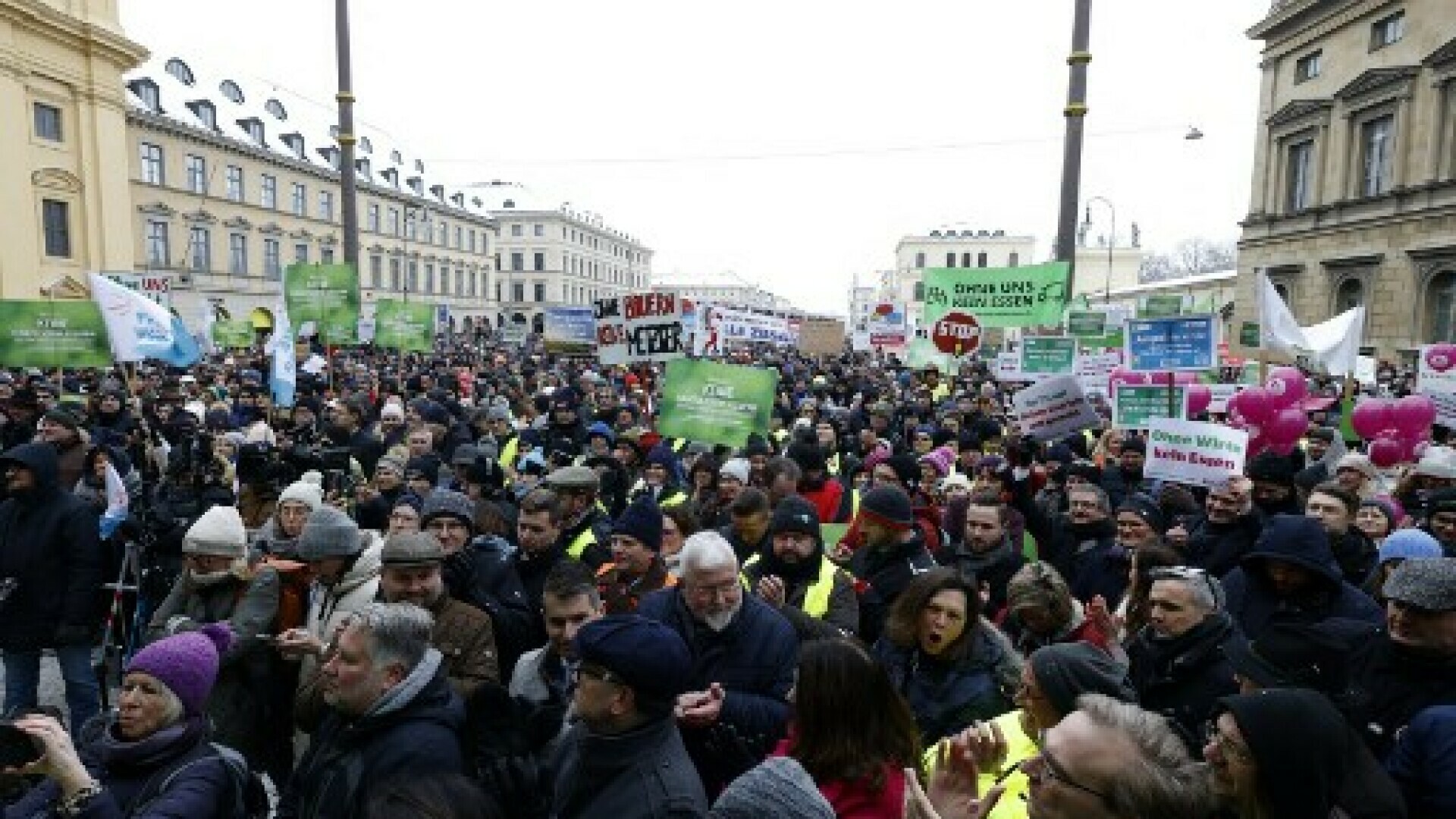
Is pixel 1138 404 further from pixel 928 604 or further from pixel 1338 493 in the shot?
pixel 928 604

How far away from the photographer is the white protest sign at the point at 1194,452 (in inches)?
222

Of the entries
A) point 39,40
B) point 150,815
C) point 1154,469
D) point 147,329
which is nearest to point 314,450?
point 147,329

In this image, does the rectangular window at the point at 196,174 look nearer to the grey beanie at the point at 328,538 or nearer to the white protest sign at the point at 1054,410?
the white protest sign at the point at 1054,410

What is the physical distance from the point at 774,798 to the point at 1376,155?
35.6m

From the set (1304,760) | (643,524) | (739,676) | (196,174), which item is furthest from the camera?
(196,174)

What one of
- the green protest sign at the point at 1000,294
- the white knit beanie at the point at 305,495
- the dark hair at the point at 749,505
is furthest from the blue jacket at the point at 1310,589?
the green protest sign at the point at 1000,294

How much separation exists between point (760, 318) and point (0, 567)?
34.5 ft

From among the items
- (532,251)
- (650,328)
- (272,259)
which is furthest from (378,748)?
(532,251)

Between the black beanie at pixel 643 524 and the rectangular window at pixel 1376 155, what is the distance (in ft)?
106

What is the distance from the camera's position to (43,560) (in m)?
4.77

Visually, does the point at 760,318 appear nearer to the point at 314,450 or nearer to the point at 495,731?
the point at 314,450

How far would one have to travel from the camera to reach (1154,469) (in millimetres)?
6180

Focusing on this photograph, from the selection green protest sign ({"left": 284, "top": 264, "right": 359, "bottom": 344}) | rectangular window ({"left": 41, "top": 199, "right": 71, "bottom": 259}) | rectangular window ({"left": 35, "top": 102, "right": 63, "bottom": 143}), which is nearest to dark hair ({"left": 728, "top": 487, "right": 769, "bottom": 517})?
green protest sign ({"left": 284, "top": 264, "right": 359, "bottom": 344})

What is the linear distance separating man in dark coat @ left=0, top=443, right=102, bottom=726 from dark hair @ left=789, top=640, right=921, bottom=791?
446cm
